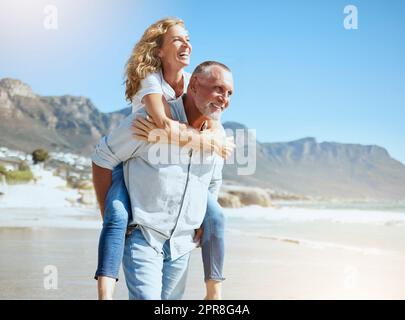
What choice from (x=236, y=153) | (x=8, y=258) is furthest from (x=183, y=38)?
(x=8, y=258)

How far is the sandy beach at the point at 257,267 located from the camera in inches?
152

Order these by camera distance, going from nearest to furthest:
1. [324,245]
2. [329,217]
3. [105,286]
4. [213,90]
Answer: [105,286]
[213,90]
[324,245]
[329,217]

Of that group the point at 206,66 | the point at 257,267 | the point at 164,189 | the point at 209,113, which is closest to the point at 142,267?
the point at 164,189

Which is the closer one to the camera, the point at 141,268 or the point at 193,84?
the point at 141,268

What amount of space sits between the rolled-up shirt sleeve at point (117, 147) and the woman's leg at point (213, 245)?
36 cm

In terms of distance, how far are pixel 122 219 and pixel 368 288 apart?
2.93 m

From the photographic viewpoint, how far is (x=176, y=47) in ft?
7.64

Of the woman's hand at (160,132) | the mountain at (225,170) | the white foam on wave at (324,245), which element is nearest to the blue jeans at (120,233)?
the woman's hand at (160,132)

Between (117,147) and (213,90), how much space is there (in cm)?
38

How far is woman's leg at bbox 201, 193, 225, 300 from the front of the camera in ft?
6.67

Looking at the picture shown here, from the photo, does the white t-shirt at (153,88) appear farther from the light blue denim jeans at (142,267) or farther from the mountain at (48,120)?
the mountain at (48,120)

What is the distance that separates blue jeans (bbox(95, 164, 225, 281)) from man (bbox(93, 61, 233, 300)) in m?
0.03

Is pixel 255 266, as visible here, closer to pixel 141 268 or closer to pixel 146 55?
pixel 146 55
